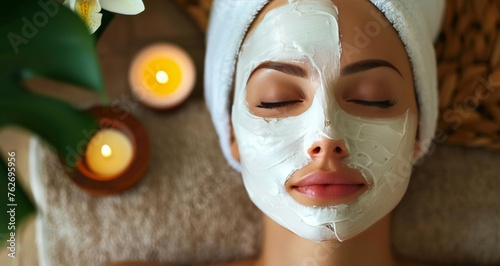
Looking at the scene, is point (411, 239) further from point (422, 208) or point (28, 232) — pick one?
point (28, 232)

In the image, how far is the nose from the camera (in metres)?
0.74

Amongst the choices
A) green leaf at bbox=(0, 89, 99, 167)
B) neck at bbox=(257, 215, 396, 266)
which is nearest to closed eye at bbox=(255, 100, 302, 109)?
neck at bbox=(257, 215, 396, 266)

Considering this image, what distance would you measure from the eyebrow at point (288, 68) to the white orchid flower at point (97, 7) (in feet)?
0.70

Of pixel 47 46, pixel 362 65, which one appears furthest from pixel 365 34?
pixel 47 46

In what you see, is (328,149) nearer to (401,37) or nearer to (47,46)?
(401,37)

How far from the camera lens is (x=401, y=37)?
32.5 inches

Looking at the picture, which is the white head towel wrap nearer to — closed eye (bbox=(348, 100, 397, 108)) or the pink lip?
closed eye (bbox=(348, 100, 397, 108))

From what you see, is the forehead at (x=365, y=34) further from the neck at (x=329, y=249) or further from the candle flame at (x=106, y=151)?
the candle flame at (x=106, y=151)

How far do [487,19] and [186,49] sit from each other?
605mm

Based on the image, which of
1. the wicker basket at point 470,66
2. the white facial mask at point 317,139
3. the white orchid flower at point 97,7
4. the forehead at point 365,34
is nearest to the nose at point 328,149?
the white facial mask at point 317,139

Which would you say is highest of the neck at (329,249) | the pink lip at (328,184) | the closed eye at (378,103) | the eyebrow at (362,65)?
the eyebrow at (362,65)

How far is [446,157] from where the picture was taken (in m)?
1.09

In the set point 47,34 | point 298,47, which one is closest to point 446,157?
point 298,47

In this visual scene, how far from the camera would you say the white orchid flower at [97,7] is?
66 cm
